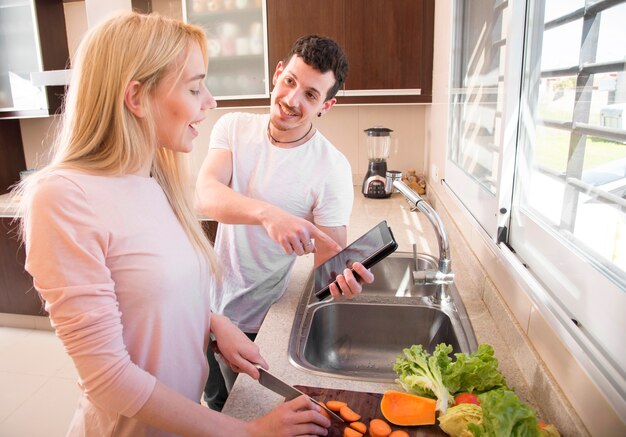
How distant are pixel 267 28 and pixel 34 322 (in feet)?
8.04

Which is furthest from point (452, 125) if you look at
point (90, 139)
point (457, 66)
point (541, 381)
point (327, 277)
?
point (90, 139)

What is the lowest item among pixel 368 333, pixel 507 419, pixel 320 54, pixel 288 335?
pixel 368 333

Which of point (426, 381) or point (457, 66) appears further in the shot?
point (457, 66)

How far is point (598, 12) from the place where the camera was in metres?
0.74

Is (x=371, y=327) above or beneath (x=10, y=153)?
beneath

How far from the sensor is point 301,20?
7.93 feet

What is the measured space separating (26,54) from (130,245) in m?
2.82

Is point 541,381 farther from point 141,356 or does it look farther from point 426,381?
point 141,356

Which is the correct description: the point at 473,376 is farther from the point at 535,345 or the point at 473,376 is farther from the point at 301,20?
the point at 301,20

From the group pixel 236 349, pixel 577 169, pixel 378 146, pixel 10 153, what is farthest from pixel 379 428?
pixel 10 153

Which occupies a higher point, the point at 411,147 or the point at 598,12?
the point at 598,12

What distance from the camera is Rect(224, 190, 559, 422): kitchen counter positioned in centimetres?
82

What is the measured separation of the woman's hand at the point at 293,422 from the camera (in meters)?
0.68

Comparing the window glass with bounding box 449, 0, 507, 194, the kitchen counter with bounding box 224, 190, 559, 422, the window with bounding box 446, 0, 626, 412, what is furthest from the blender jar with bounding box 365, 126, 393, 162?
the window with bounding box 446, 0, 626, 412
